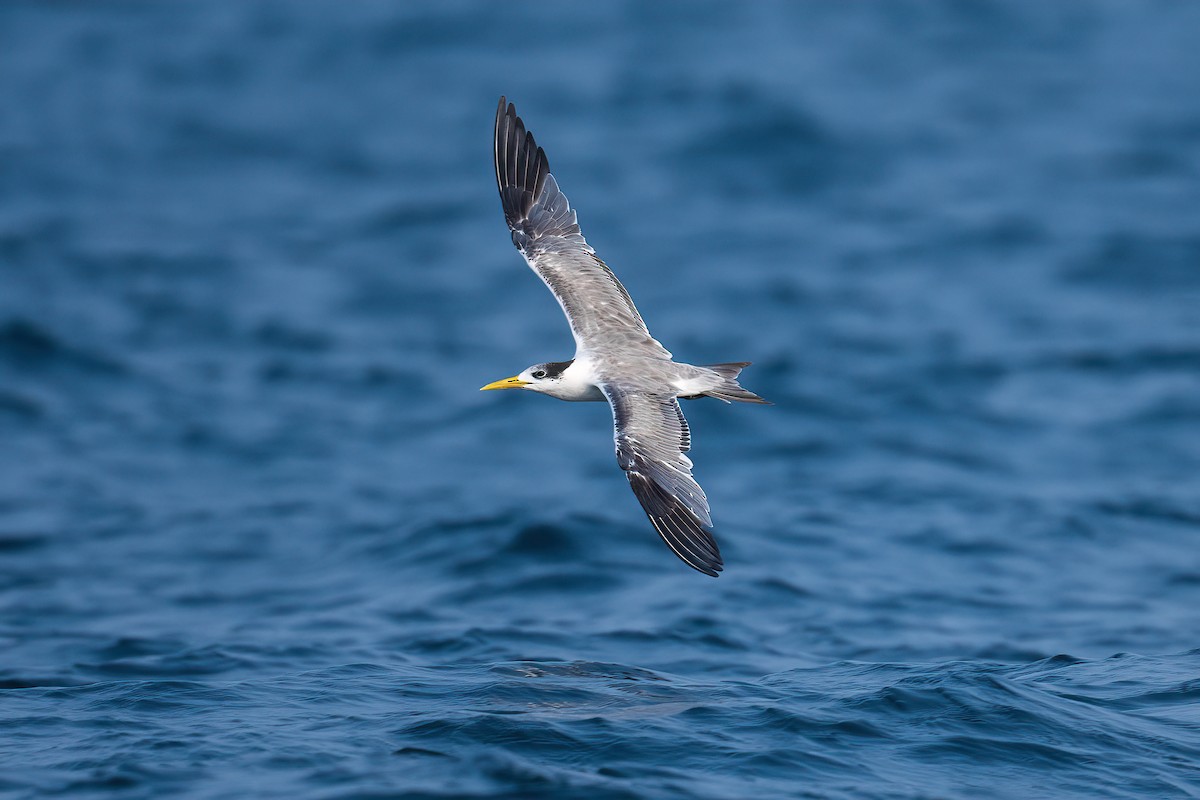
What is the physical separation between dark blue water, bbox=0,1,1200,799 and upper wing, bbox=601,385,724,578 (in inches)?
44.3

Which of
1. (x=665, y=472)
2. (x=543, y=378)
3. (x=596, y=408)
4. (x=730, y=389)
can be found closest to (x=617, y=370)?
(x=543, y=378)

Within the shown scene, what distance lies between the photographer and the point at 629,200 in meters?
20.3

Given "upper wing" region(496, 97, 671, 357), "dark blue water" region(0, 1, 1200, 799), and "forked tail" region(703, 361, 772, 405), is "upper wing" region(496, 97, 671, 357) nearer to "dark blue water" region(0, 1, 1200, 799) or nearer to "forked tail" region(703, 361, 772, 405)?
"forked tail" region(703, 361, 772, 405)

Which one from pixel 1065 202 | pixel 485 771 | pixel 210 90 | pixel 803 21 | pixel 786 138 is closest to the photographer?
pixel 485 771

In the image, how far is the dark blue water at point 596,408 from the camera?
29.2 feet

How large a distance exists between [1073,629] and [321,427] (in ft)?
27.8

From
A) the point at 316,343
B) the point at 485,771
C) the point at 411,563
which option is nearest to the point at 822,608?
the point at 411,563

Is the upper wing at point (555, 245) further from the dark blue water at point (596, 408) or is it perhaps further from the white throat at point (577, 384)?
the dark blue water at point (596, 408)

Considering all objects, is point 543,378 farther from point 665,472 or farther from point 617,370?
point 665,472

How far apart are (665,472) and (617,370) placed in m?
1.32

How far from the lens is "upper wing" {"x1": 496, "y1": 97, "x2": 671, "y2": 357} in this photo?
10.9m

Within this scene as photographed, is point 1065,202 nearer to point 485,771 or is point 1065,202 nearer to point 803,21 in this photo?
point 803,21

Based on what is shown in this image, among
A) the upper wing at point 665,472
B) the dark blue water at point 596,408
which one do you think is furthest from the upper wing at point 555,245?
the dark blue water at point 596,408

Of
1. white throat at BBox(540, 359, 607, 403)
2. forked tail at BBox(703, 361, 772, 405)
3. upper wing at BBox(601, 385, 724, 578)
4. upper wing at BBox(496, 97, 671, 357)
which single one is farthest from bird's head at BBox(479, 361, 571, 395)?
forked tail at BBox(703, 361, 772, 405)
